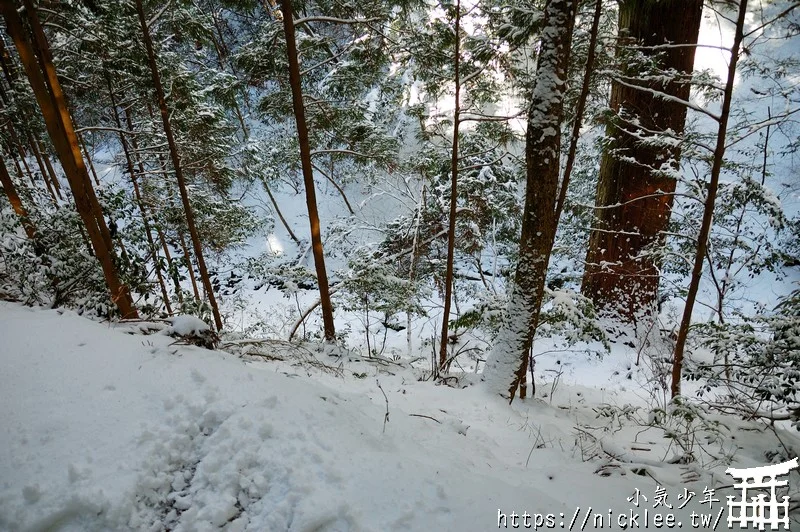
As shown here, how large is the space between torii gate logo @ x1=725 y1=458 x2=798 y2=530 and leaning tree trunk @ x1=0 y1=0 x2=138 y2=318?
5.66 meters

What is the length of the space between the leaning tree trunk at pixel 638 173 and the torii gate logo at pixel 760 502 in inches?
130

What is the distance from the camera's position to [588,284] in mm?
7488

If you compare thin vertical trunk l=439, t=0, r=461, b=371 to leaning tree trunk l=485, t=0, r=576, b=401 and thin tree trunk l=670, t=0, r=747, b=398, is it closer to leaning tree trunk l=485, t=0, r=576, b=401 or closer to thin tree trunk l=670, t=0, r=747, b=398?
leaning tree trunk l=485, t=0, r=576, b=401

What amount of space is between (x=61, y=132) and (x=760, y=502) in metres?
6.43

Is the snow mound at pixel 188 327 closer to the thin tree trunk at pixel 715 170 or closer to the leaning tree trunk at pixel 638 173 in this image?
the thin tree trunk at pixel 715 170

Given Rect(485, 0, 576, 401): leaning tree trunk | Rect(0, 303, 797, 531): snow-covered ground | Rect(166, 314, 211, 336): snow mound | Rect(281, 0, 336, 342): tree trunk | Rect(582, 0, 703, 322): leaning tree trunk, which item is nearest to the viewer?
Rect(0, 303, 797, 531): snow-covered ground

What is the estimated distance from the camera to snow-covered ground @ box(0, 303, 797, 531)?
5.08 feet

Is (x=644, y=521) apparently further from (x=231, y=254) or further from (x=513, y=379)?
(x=231, y=254)

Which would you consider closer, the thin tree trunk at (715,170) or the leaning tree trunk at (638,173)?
the thin tree trunk at (715,170)

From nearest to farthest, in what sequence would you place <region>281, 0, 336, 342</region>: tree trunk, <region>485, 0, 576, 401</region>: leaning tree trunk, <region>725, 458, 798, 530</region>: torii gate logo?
<region>725, 458, 798, 530</region>: torii gate logo, <region>485, 0, 576, 401</region>: leaning tree trunk, <region>281, 0, 336, 342</region>: tree trunk

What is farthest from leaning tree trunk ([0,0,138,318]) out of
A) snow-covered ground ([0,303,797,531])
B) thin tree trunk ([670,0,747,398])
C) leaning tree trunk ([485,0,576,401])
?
thin tree trunk ([670,0,747,398])

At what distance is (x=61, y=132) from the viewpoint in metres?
3.92

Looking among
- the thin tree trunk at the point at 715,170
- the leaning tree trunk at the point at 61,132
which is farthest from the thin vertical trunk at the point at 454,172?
the leaning tree trunk at the point at 61,132

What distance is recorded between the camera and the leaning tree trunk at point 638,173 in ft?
18.7
